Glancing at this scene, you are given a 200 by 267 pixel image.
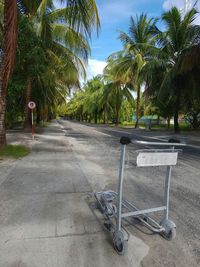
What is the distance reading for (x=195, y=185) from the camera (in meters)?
6.12

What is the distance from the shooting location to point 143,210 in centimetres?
338

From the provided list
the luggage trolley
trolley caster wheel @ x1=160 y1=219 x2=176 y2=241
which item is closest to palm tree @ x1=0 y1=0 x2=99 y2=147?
the luggage trolley

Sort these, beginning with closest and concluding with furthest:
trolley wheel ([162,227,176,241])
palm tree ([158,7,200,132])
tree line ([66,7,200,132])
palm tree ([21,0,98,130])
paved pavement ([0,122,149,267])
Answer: paved pavement ([0,122,149,267]) → trolley wheel ([162,227,176,241]) → palm tree ([21,0,98,130]) → tree line ([66,7,200,132]) → palm tree ([158,7,200,132])

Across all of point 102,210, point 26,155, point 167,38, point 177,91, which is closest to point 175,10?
point 167,38

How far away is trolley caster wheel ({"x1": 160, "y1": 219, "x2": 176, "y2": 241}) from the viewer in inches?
133

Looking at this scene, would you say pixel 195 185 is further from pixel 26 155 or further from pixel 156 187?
pixel 26 155

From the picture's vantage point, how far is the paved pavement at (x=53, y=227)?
2.89 metres

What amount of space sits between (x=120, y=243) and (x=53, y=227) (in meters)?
1.05

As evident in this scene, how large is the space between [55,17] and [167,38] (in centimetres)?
991

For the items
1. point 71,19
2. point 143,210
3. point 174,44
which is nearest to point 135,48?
point 174,44

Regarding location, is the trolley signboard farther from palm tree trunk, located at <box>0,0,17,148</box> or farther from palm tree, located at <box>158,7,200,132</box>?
palm tree, located at <box>158,7,200,132</box>

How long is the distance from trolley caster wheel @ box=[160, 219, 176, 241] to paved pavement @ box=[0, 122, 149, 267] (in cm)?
37

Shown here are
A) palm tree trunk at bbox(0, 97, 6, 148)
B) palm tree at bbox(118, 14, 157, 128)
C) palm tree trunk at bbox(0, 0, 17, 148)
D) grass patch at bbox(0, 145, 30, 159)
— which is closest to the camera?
palm tree trunk at bbox(0, 0, 17, 148)

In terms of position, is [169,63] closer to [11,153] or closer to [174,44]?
[174,44]
